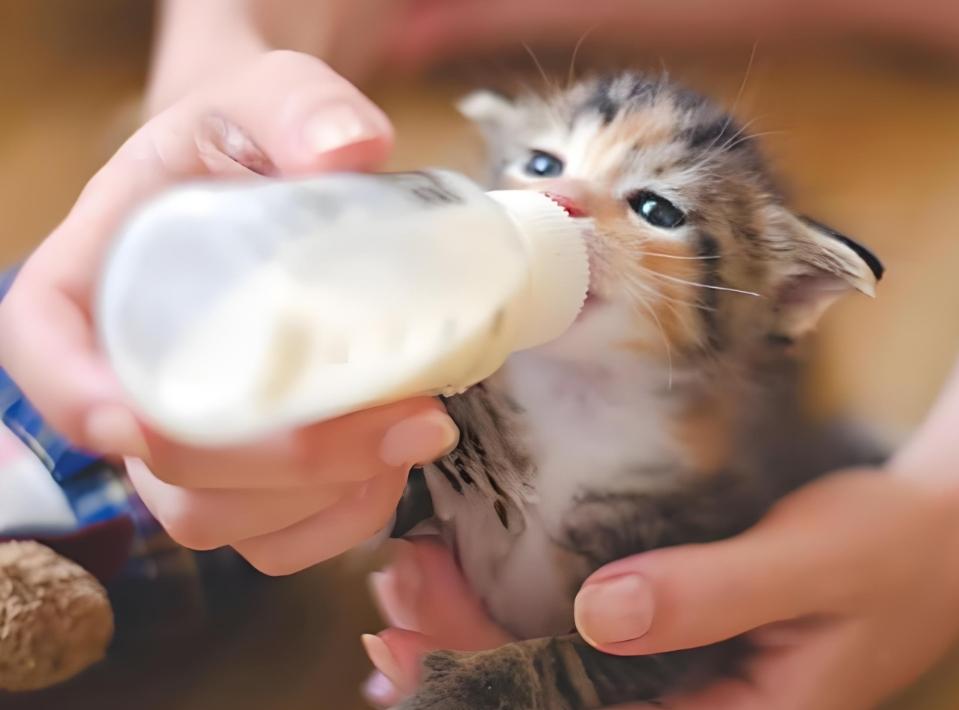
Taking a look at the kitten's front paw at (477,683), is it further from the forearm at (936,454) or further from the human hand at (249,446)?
the forearm at (936,454)

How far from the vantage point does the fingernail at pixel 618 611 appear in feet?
1.22

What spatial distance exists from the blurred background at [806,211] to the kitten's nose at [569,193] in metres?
0.06

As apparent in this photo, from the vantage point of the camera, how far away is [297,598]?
0.42m

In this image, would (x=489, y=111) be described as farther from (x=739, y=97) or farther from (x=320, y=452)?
(x=320, y=452)

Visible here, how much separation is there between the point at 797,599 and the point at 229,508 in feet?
0.77

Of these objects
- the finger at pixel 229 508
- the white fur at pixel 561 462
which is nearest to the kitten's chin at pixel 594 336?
the white fur at pixel 561 462

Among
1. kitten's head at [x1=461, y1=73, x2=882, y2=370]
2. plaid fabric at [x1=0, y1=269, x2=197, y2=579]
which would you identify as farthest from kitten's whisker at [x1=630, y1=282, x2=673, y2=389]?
plaid fabric at [x1=0, y1=269, x2=197, y2=579]

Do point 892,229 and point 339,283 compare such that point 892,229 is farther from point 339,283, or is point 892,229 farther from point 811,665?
point 339,283

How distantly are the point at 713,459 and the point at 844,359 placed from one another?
Answer: 2.8 inches

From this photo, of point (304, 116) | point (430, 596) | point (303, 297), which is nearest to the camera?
point (303, 297)

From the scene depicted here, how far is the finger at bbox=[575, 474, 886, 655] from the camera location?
1.24 ft

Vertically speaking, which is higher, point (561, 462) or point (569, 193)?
point (569, 193)

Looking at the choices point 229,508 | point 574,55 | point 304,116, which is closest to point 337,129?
point 304,116

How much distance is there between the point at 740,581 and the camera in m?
0.39
